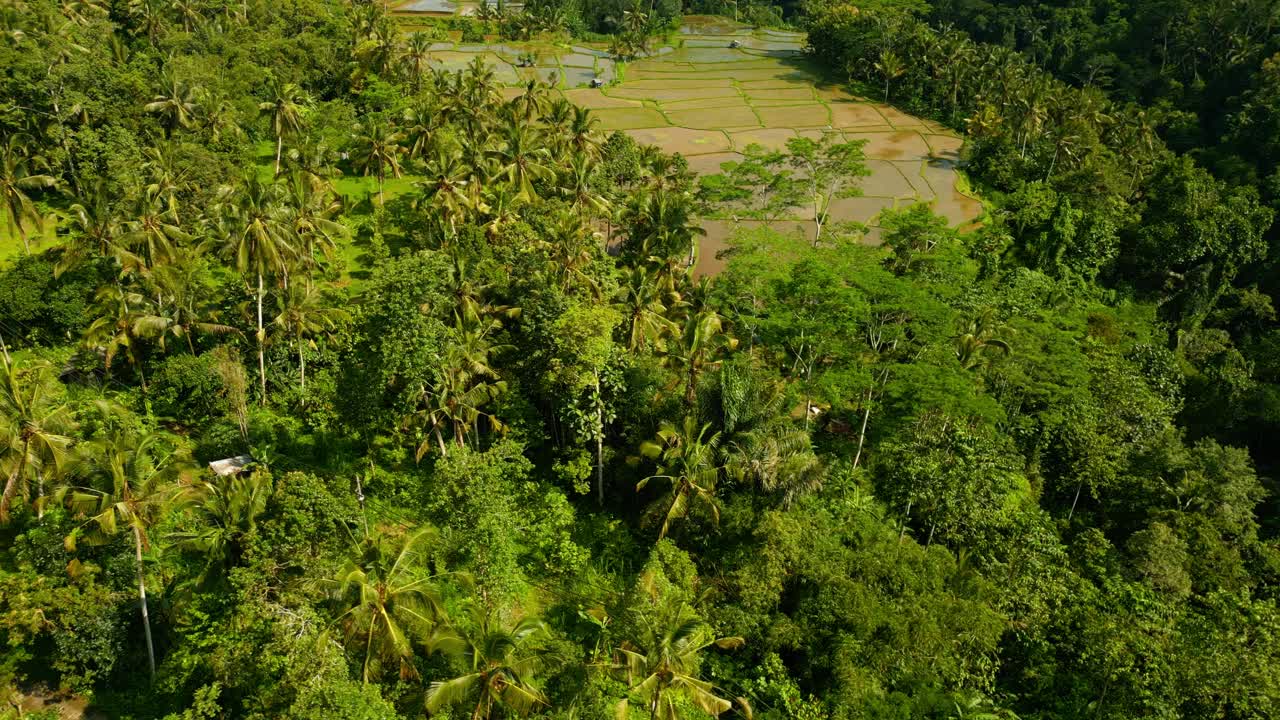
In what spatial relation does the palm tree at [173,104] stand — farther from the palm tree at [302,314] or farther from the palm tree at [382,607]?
the palm tree at [382,607]

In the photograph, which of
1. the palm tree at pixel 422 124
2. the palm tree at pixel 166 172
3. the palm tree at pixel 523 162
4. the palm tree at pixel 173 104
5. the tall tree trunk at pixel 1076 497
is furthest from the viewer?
the palm tree at pixel 422 124

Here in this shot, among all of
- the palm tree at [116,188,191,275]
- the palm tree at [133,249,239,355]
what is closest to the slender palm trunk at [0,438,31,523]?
the palm tree at [133,249,239,355]

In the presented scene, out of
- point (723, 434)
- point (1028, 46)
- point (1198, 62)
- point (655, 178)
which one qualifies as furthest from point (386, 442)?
point (1028, 46)

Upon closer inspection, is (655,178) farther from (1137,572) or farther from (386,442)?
(1137,572)

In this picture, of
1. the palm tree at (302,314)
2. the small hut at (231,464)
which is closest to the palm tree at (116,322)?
the palm tree at (302,314)

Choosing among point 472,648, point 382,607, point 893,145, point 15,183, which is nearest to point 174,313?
point 15,183
